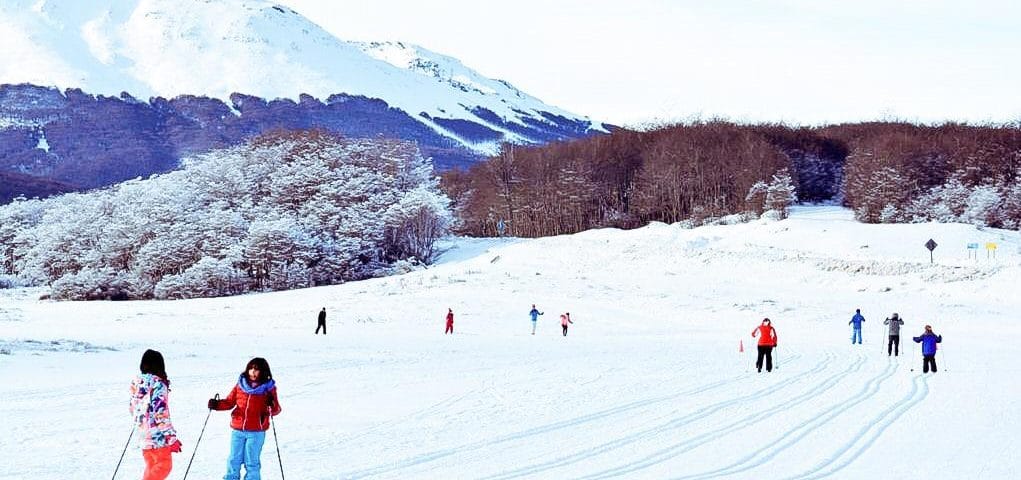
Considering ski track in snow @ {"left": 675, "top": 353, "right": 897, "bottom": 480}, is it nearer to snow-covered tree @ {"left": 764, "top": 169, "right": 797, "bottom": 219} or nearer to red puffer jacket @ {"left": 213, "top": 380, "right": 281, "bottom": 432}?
red puffer jacket @ {"left": 213, "top": 380, "right": 281, "bottom": 432}

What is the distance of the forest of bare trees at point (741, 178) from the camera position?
78.4m

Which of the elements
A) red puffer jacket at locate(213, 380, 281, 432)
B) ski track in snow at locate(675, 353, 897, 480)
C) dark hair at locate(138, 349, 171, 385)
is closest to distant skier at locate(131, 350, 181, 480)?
dark hair at locate(138, 349, 171, 385)

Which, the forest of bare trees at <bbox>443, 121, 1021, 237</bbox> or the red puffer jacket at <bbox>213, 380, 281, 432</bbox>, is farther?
the forest of bare trees at <bbox>443, 121, 1021, 237</bbox>

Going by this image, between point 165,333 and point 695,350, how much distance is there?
19.2 metres

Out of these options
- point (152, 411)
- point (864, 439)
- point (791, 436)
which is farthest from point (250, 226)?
point (152, 411)

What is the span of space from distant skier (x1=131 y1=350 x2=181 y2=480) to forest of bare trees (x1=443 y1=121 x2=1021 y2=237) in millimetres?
71702

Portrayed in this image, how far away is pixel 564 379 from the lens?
63.2ft

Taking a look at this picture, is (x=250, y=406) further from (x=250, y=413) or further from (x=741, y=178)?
(x=741, y=178)

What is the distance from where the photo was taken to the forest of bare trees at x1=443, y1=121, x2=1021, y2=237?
78438 mm

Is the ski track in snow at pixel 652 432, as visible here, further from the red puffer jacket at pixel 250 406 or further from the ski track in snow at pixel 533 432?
the red puffer jacket at pixel 250 406

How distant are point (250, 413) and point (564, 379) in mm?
11391

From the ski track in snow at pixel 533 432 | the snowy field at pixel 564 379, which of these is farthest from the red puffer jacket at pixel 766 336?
the ski track in snow at pixel 533 432

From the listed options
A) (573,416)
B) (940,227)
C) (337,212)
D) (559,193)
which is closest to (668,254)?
(940,227)

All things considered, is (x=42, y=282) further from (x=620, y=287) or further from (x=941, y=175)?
(x=941, y=175)
